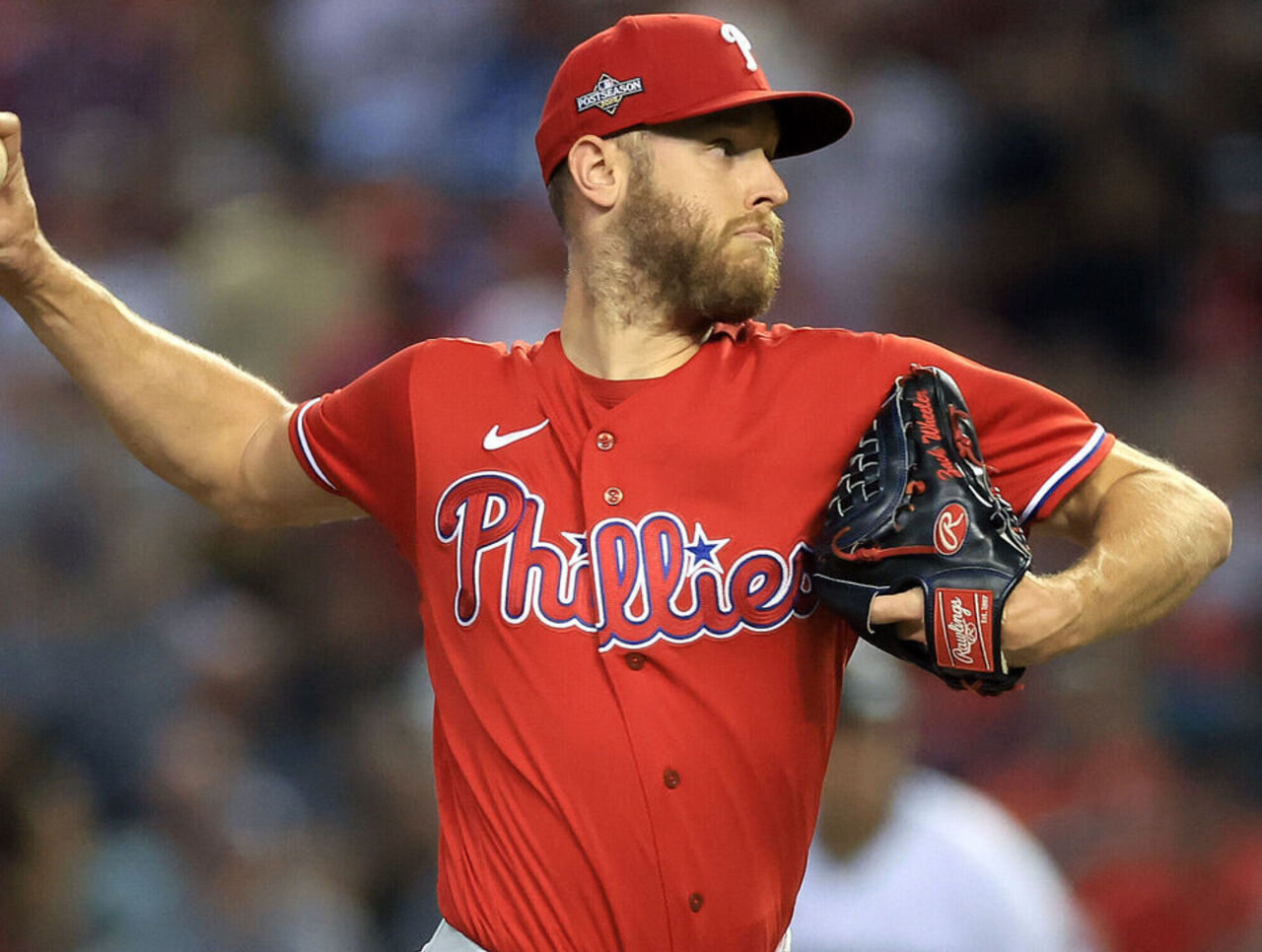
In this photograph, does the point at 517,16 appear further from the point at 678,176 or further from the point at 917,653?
the point at 917,653

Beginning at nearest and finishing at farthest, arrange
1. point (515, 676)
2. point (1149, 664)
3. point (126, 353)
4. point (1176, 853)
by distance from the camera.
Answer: point (515, 676)
point (126, 353)
point (1176, 853)
point (1149, 664)

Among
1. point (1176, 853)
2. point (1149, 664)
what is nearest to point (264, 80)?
point (1149, 664)

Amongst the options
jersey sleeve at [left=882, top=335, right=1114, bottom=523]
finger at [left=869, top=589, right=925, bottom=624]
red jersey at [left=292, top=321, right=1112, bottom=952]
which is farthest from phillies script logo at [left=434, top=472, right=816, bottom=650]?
jersey sleeve at [left=882, top=335, right=1114, bottom=523]

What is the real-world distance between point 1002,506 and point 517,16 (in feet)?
17.0

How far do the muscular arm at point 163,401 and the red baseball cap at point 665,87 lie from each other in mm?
689

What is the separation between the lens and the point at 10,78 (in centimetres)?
752

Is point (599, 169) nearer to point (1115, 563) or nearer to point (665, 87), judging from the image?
point (665, 87)

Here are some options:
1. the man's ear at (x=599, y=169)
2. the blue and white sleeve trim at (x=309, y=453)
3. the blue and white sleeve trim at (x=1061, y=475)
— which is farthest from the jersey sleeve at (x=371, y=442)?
the blue and white sleeve trim at (x=1061, y=475)

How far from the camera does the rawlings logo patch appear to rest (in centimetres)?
242

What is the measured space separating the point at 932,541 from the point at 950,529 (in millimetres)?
30

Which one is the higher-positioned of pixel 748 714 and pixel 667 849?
pixel 748 714

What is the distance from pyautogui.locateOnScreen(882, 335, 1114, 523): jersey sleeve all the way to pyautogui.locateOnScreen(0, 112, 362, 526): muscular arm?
1.08m

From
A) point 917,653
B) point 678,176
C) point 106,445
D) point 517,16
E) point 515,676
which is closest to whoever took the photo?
point 917,653

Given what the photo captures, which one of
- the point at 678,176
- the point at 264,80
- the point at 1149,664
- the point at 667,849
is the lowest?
the point at 1149,664
